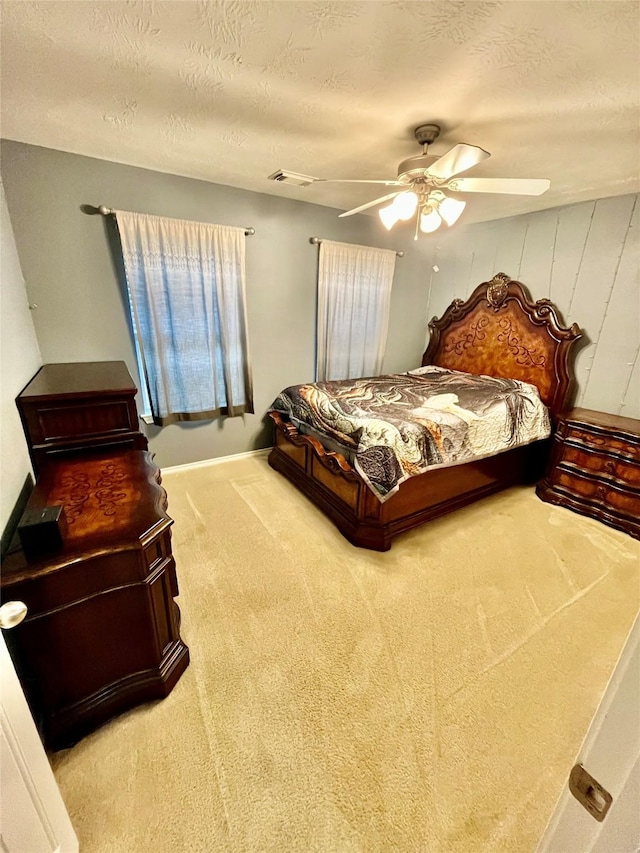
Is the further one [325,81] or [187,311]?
[187,311]

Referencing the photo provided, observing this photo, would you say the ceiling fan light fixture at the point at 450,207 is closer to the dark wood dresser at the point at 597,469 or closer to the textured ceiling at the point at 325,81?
the textured ceiling at the point at 325,81

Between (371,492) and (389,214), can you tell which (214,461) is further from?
(389,214)

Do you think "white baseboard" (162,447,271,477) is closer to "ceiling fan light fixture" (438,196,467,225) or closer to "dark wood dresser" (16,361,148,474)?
"dark wood dresser" (16,361,148,474)

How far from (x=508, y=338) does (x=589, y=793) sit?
3650 mm

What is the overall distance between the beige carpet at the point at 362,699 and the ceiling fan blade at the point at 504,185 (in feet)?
6.84

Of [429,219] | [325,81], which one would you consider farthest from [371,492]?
[325,81]

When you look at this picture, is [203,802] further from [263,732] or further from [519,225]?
[519,225]

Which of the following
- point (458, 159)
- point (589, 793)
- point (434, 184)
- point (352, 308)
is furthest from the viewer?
point (352, 308)

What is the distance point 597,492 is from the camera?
263 cm

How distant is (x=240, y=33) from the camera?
1224 mm

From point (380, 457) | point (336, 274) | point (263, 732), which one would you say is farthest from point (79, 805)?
point (336, 274)

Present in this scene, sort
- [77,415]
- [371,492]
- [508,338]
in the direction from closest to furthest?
[77,415]
[371,492]
[508,338]

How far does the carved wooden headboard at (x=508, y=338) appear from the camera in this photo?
3107 mm

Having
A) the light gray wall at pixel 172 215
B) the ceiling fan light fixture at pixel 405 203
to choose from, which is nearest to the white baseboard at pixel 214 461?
the light gray wall at pixel 172 215
